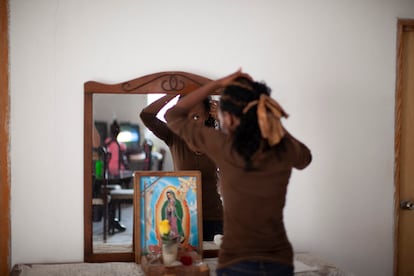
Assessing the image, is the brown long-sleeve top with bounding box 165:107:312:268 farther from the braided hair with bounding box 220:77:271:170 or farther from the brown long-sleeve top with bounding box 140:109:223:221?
the brown long-sleeve top with bounding box 140:109:223:221

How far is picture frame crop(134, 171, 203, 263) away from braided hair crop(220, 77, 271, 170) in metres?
0.61

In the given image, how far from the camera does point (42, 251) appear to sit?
6.68ft

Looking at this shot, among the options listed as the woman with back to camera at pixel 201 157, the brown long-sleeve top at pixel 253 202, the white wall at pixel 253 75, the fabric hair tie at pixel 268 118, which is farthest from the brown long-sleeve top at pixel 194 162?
the fabric hair tie at pixel 268 118

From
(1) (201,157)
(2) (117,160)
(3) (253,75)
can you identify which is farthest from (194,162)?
(3) (253,75)

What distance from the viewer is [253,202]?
1474 millimetres

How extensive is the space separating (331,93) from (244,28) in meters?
0.56

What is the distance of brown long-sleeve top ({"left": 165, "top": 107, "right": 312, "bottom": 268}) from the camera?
147cm

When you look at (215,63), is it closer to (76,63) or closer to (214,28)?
(214,28)

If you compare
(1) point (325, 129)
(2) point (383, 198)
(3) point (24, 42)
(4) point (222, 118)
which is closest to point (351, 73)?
(1) point (325, 129)

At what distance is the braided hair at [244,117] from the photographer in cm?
146

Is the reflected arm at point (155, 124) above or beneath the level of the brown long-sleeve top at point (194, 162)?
above

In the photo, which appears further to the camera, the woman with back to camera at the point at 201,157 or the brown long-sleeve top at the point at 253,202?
the woman with back to camera at the point at 201,157

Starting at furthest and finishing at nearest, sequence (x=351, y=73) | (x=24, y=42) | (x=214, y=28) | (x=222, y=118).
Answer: (x=351, y=73) → (x=214, y=28) → (x=24, y=42) → (x=222, y=118)

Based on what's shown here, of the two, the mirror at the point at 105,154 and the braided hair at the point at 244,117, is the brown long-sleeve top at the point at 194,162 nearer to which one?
the mirror at the point at 105,154
